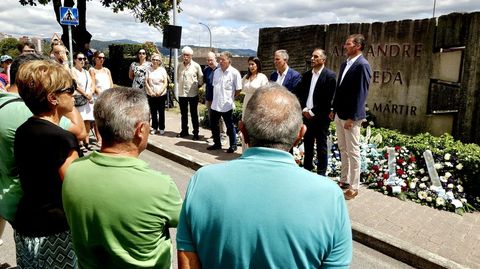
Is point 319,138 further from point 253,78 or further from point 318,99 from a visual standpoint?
point 253,78

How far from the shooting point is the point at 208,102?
7.93 metres

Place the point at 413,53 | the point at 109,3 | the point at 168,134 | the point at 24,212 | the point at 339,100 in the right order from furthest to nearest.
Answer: the point at 109,3, the point at 168,134, the point at 413,53, the point at 339,100, the point at 24,212

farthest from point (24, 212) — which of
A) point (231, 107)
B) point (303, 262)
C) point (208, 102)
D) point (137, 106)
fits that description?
point (208, 102)

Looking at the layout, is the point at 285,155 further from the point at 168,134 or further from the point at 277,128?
the point at 168,134

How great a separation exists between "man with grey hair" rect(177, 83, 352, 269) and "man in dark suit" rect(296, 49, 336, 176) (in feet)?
13.4

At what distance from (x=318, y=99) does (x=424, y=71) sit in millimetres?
2456

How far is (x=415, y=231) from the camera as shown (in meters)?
4.24

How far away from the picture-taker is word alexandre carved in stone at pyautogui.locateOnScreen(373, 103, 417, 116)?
6.98 meters

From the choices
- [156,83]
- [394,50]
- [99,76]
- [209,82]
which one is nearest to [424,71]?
[394,50]

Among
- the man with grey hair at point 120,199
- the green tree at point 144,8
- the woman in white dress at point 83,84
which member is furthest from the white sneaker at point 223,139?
the green tree at point 144,8

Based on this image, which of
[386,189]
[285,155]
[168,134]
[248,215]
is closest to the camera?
[248,215]

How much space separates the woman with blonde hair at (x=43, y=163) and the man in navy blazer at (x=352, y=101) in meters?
3.48

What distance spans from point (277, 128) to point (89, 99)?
247 inches

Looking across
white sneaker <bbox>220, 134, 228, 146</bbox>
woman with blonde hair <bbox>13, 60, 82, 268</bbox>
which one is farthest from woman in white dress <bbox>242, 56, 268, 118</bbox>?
woman with blonde hair <bbox>13, 60, 82, 268</bbox>
